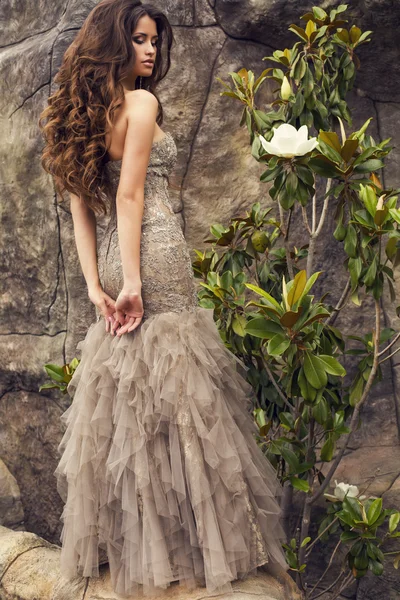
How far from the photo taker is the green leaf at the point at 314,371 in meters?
2.48

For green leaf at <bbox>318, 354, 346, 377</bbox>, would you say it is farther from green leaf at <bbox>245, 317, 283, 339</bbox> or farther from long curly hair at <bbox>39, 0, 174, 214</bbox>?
long curly hair at <bbox>39, 0, 174, 214</bbox>

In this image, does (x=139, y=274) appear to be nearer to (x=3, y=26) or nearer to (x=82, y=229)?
(x=82, y=229)

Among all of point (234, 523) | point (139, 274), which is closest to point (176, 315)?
point (139, 274)

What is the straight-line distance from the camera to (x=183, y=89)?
11.0 ft

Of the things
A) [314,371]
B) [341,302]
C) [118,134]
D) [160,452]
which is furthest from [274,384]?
[118,134]

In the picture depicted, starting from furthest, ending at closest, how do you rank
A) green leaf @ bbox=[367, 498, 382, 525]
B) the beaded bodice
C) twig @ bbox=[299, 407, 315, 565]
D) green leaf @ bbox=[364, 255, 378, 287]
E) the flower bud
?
1. twig @ bbox=[299, 407, 315, 565]
2. the flower bud
3. green leaf @ bbox=[367, 498, 382, 525]
4. green leaf @ bbox=[364, 255, 378, 287]
5. the beaded bodice

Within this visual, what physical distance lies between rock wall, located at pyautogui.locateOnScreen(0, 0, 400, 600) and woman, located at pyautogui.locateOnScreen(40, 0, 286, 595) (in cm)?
80

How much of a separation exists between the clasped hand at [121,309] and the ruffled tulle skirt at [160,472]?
0.04 metres

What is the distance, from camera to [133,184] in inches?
94.3

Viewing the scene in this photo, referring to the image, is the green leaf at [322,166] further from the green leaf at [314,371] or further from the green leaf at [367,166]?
the green leaf at [314,371]

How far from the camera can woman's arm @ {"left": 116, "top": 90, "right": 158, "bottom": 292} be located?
7.84 ft

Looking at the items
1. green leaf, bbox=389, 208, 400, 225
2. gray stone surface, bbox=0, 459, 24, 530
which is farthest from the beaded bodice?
gray stone surface, bbox=0, 459, 24, 530

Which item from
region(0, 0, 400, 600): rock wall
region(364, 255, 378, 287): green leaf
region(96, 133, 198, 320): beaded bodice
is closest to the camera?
region(96, 133, 198, 320): beaded bodice

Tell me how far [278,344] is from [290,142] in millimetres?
646
